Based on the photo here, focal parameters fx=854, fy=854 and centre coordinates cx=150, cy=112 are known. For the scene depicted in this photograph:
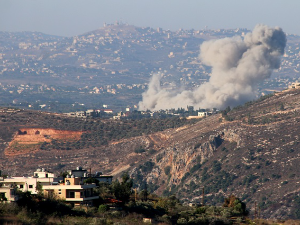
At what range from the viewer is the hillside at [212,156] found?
116 m

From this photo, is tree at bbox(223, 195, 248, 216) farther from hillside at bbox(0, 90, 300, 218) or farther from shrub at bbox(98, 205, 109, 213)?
hillside at bbox(0, 90, 300, 218)

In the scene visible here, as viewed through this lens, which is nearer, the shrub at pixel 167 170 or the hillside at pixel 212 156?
the hillside at pixel 212 156

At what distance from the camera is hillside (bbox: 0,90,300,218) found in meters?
116

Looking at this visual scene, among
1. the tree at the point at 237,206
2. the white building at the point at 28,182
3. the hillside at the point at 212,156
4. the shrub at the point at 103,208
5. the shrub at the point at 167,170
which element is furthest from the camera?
the shrub at the point at 167,170

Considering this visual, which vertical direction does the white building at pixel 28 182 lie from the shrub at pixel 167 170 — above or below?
below

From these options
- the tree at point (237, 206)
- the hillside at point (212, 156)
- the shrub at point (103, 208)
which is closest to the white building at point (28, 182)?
the shrub at point (103, 208)

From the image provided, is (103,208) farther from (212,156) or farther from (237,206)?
(212,156)

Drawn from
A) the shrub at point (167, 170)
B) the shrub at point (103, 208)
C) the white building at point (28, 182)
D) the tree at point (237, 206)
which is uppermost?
the shrub at point (167, 170)

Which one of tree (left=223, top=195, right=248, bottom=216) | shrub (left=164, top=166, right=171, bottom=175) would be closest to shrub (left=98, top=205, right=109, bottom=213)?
tree (left=223, top=195, right=248, bottom=216)

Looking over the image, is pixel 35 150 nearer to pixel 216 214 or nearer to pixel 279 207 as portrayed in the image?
pixel 279 207

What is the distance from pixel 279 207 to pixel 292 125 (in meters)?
33.1

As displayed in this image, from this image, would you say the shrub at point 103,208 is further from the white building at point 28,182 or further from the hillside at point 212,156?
A: the hillside at point 212,156

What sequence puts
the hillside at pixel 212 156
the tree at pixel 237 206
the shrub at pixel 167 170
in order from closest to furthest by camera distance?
1. the tree at pixel 237 206
2. the hillside at pixel 212 156
3. the shrub at pixel 167 170

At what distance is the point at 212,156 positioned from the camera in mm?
135250
